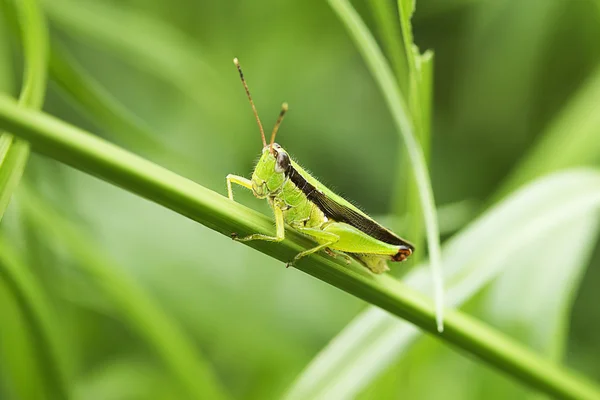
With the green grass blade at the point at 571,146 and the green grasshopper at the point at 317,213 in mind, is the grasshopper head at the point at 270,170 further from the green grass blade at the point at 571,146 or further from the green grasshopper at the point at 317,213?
the green grass blade at the point at 571,146

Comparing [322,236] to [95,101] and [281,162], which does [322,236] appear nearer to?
[281,162]

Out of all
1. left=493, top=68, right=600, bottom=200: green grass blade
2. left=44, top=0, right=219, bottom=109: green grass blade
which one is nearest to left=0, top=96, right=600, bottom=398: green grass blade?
left=493, top=68, right=600, bottom=200: green grass blade

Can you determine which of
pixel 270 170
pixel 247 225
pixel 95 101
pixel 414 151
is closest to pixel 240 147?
pixel 95 101

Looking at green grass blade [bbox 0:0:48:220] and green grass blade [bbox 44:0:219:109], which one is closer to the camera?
green grass blade [bbox 0:0:48:220]

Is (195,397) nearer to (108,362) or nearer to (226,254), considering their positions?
(108,362)

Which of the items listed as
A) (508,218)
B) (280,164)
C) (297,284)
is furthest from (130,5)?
(508,218)

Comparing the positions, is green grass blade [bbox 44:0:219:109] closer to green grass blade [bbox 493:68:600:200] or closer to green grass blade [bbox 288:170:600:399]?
green grass blade [bbox 493:68:600:200]
